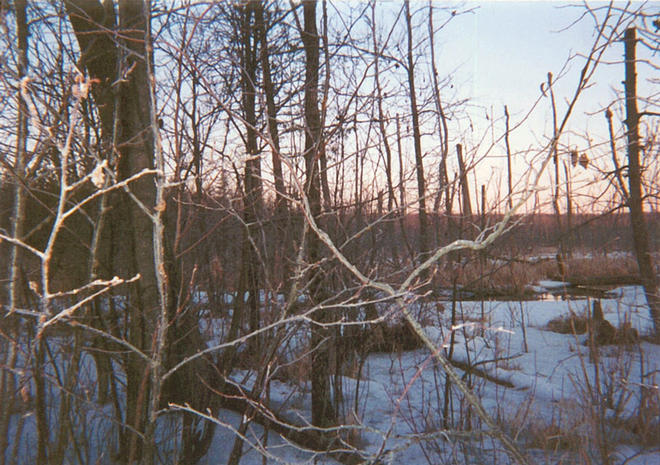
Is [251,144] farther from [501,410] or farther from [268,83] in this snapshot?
[501,410]

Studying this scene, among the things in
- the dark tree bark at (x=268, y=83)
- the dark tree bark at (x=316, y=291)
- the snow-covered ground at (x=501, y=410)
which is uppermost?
the dark tree bark at (x=268, y=83)

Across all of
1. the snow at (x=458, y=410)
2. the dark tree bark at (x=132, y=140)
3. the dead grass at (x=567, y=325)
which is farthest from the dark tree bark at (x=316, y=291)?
the dead grass at (x=567, y=325)

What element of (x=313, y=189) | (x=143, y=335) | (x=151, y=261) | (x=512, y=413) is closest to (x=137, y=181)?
(x=151, y=261)

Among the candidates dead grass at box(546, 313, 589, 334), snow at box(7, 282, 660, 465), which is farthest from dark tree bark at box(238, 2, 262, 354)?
dead grass at box(546, 313, 589, 334)

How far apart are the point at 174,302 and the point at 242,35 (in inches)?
97.0

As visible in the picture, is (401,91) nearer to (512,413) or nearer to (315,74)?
(315,74)

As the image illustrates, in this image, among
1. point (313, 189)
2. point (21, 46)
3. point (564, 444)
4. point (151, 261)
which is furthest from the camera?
point (564, 444)

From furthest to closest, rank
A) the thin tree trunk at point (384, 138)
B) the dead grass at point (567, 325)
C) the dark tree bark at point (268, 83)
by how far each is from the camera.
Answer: the dead grass at point (567, 325) < the dark tree bark at point (268, 83) < the thin tree trunk at point (384, 138)

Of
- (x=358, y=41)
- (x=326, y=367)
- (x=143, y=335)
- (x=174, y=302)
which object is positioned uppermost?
(x=358, y=41)

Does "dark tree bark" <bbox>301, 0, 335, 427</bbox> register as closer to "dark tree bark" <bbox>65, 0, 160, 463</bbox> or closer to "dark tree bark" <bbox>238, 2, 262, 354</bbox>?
"dark tree bark" <bbox>238, 2, 262, 354</bbox>

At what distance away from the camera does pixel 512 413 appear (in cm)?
323

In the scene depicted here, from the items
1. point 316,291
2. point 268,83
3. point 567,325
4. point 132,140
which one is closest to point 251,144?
point 268,83

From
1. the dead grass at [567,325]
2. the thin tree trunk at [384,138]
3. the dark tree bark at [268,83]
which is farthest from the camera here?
the dead grass at [567,325]

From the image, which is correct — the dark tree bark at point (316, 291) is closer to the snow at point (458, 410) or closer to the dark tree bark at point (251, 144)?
the snow at point (458, 410)
